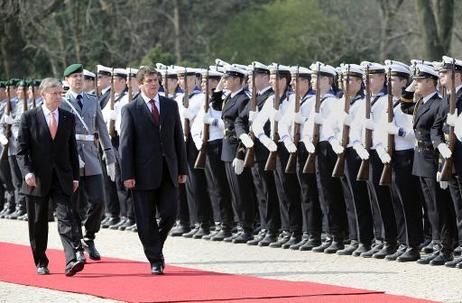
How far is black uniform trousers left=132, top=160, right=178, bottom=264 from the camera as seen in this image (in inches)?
531

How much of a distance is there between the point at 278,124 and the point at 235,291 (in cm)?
420

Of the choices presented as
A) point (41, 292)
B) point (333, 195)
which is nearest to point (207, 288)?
point (41, 292)

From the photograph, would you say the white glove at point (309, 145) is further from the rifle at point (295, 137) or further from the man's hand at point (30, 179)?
the man's hand at point (30, 179)

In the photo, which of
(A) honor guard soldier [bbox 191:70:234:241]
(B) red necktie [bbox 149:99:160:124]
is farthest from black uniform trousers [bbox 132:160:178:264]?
(A) honor guard soldier [bbox 191:70:234:241]

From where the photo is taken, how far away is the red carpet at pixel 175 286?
11.6 m

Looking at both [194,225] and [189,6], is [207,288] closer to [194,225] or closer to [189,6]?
[194,225]

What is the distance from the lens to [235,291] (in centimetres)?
1209

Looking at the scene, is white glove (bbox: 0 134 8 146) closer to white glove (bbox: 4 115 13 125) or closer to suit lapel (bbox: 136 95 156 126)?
white glove (bbox: 4 115 13 125)

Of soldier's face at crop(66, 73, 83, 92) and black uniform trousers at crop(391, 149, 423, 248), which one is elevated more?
soldier's face at crop(66, 73, 83, 92)

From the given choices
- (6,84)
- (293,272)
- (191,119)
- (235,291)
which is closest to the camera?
(235,291)

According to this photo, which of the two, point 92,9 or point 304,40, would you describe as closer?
point 92,9

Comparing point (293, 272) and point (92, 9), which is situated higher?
point (92, 9)

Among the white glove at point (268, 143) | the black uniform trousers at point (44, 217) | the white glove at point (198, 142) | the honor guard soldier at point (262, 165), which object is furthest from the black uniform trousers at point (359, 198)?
the black uniform trousers at point (44, 217)

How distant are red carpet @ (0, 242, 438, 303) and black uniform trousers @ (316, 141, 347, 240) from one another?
2.29 m
